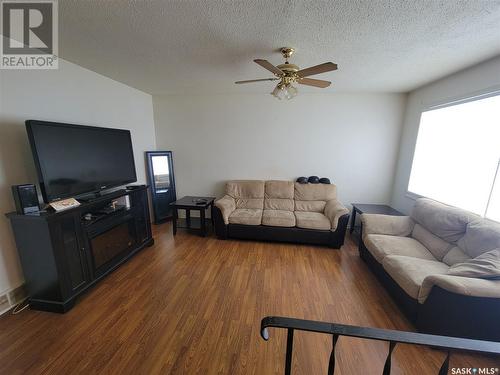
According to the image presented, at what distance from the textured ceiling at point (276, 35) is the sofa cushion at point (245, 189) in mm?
1898

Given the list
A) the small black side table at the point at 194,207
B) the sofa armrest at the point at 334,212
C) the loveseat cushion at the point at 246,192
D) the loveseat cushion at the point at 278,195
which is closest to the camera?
the sofa armrest at the point at 334,212

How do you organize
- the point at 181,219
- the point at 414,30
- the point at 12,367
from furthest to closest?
the point at 181,219
the point at 414,30
the point at 12,367

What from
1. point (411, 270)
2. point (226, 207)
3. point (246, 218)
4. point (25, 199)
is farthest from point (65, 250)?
point (411, 270)

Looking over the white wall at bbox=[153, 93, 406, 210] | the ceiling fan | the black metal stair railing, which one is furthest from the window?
the black metal stair railing

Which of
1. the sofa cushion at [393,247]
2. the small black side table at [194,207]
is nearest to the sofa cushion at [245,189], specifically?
the small black side table at [194,207]

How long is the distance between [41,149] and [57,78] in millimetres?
986

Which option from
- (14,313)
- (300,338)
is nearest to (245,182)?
(300,338)

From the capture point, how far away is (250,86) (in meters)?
3.42

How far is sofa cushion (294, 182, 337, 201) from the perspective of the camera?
3791 mm

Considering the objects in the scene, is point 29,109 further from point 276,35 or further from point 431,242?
point 431,242

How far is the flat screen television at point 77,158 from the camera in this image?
1.88 m

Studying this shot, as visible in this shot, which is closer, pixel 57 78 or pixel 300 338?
pixel 300 338

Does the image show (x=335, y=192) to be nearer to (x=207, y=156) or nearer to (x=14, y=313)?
(x=207, y=156)

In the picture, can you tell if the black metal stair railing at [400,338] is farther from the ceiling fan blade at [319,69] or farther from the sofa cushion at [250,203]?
the sofa cushion at [250,203]
